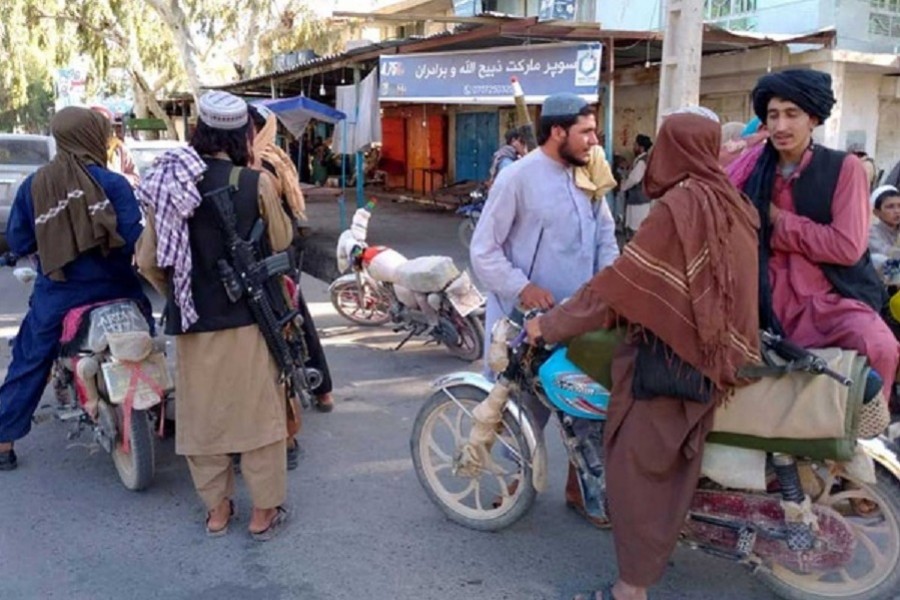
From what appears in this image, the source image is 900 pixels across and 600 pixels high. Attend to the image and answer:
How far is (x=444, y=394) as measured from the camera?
11.2ft

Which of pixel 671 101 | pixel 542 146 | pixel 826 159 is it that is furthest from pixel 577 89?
pixel 826 159

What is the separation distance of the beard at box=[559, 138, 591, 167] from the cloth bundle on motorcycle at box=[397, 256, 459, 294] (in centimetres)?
282

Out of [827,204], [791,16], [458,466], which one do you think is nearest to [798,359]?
[827,204]

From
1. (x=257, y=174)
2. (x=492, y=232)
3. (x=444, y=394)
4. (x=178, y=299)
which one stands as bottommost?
(x=444, y=394)

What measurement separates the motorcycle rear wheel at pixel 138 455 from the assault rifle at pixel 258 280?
2.50ft

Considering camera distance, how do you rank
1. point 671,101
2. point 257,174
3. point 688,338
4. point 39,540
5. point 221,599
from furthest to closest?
point 671,101 < point 39,540 < point 257,174 < point 221,599 < point 688,338

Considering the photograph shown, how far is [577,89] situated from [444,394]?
6.08 m

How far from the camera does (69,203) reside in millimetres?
3787

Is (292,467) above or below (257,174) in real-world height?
below

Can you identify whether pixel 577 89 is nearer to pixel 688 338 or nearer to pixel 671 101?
pixel 671 101

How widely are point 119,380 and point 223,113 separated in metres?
1.31

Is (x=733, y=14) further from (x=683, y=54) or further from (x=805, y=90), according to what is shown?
(x=805, y=90)

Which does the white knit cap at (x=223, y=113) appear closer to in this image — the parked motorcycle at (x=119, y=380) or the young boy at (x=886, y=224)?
the parked motorcycle at (x=119, y=380)

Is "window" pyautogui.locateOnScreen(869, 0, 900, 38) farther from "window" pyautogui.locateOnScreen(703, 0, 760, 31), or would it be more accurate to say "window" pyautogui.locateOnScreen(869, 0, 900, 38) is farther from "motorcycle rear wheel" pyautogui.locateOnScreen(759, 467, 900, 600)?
"motorcycle rear wheel" pyautogui.locateOnScreen(759, 467, 900, 600)
